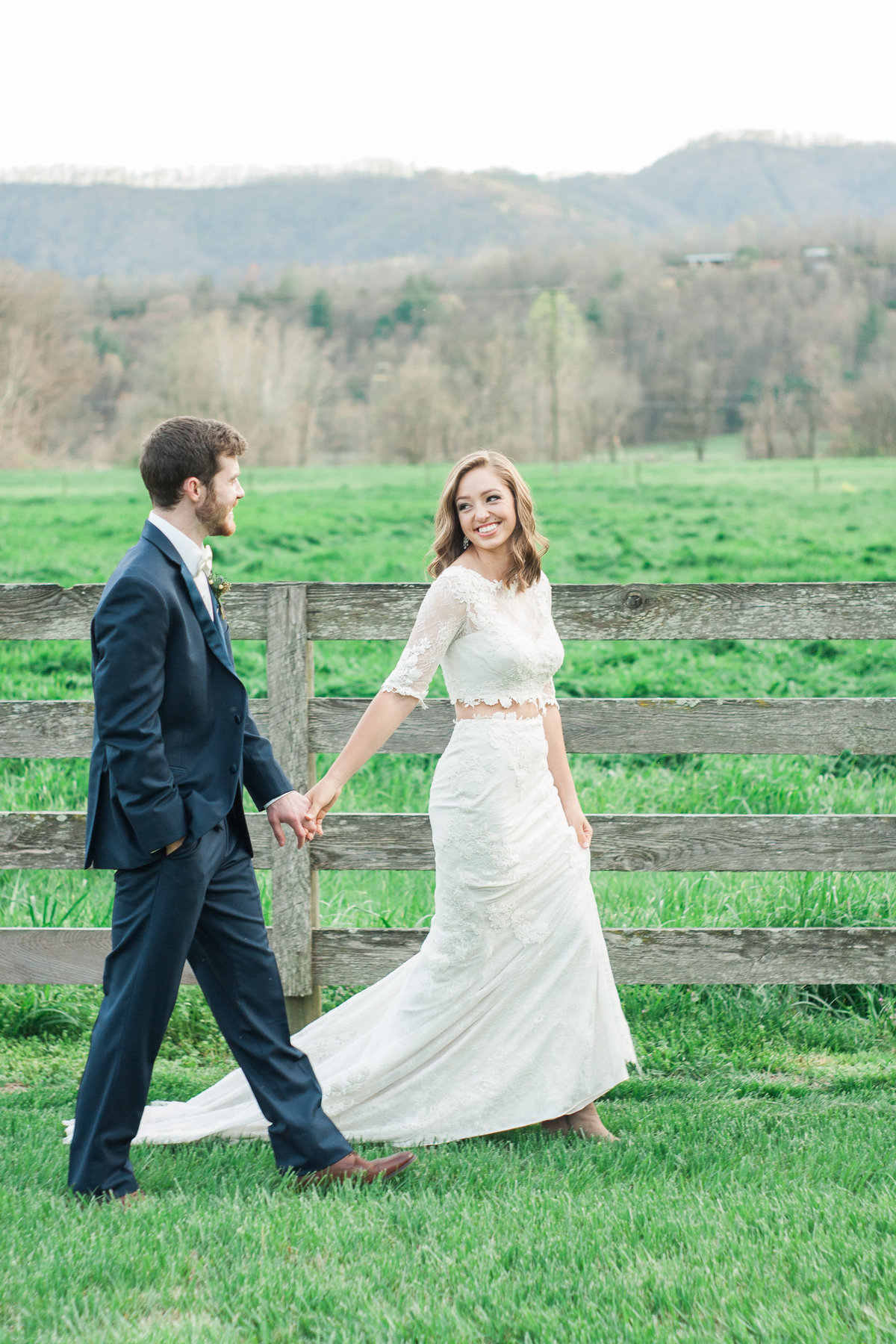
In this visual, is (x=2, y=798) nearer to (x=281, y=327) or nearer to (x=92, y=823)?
(x=92, y=823)

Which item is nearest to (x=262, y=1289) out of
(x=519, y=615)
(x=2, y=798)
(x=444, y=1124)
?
(x=444, y=1124)

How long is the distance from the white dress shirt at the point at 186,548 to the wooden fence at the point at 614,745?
85cm

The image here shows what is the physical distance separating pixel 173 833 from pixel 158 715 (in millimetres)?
300

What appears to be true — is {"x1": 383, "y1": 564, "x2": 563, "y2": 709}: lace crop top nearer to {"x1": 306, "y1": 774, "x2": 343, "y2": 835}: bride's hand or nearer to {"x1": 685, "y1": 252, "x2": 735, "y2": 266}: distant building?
{"x1": 306, "y1": 774, "x2": 343, "y2": 835}: bride's hand

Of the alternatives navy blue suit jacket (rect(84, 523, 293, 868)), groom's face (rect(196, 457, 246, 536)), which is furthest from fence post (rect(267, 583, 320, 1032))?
groom's face (rect(196, 457, 246, 536))

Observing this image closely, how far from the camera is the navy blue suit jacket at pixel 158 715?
2.87 m

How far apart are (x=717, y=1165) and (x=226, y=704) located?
180 centimetres

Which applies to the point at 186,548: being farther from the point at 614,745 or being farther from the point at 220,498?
the point at 614,745

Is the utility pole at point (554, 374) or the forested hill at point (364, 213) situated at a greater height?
the forested hill at point (364, 213)

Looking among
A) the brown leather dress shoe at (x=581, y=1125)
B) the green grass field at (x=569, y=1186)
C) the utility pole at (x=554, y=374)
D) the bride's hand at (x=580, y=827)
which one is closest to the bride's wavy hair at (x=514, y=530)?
the bride's hand at (x=580, y=827)

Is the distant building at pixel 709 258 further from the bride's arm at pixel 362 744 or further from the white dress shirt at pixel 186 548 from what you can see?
the white dress shirt at pixel 186 548

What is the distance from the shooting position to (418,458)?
7294 centimetres

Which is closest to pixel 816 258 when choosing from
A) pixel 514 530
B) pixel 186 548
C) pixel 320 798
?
pixel 514 530

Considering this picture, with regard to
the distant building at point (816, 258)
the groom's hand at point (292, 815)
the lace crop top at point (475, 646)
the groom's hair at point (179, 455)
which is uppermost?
the distant building at point (816, 258)
